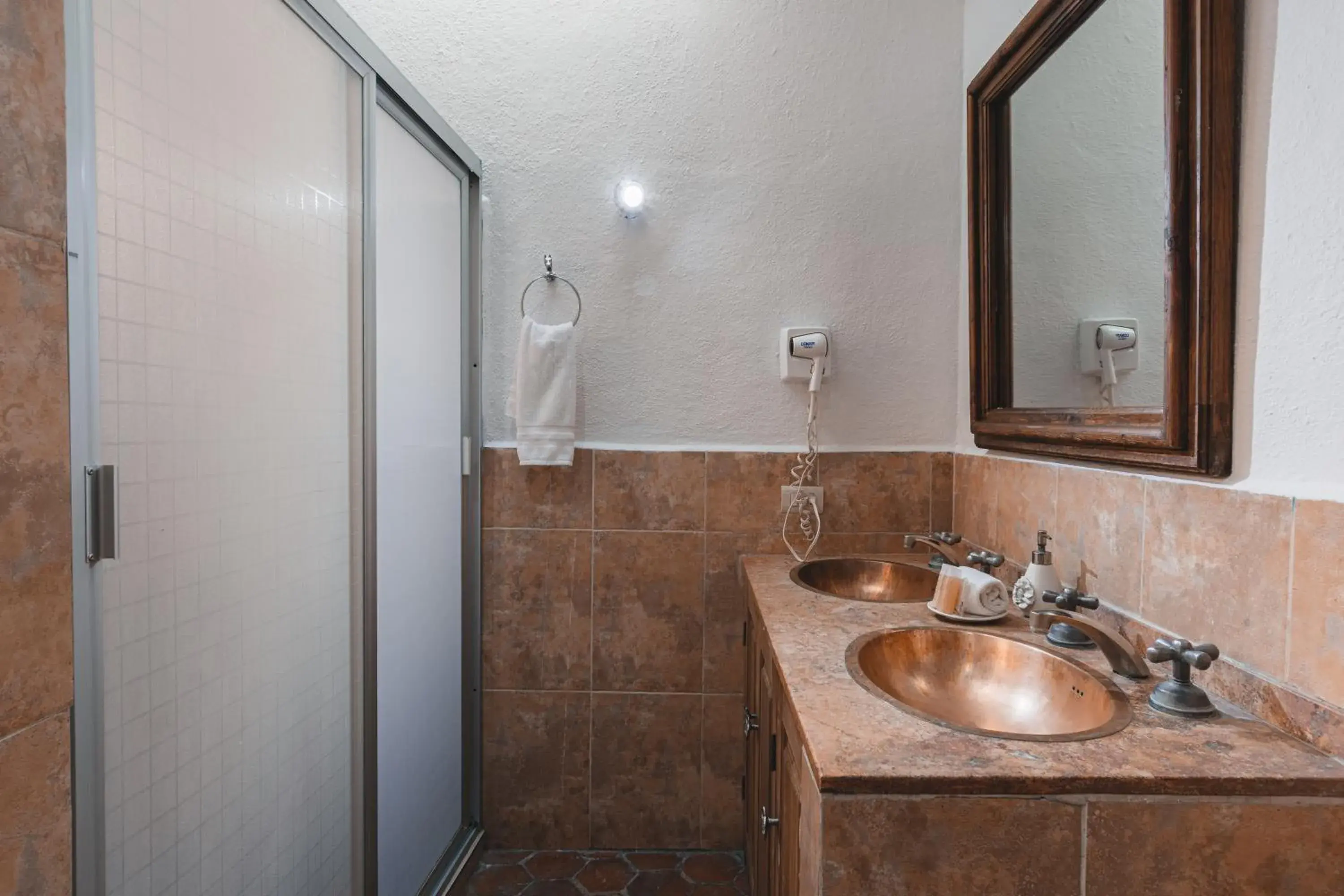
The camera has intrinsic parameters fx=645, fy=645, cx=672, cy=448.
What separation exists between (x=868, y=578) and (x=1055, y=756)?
3.40ft

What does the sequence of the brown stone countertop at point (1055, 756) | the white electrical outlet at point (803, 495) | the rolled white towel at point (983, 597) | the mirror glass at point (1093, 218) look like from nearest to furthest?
the brown stone countertop at point (1055, 756) → the mirror glass at point (1093, 218) → the rolled white towel at point (983, 597) → the white electrical outlet at point (803, 495)

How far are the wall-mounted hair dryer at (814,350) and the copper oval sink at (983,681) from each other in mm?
783

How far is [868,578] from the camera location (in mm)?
1740

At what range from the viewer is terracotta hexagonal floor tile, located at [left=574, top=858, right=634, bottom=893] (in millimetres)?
1713

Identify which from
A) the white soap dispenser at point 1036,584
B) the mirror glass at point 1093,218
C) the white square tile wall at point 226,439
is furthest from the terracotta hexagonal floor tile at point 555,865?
the mirror glass at point 1093,218

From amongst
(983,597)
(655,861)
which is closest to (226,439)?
(983,597)

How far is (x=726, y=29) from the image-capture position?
5.91 ft

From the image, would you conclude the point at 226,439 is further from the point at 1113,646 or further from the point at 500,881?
the point at 500,881

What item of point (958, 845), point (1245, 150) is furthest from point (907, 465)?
point (958, 845)

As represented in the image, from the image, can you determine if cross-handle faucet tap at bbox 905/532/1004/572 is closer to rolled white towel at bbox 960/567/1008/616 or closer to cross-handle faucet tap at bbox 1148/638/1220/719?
rolled white towel at bbox 960/567/1008/616

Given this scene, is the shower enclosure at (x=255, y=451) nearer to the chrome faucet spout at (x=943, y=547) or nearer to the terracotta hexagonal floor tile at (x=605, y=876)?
the terracotta hexagonal floor tile at (x=605, y=876)

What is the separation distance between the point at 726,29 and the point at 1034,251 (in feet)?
3.47

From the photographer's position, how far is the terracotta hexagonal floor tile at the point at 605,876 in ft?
5.62

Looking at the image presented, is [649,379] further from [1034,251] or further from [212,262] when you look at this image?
[212,262]
